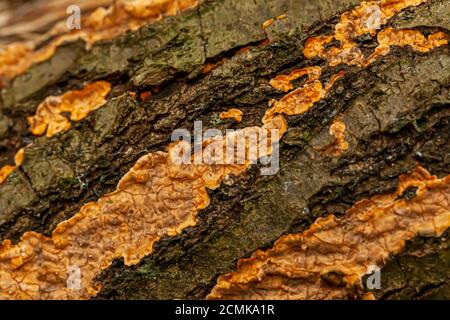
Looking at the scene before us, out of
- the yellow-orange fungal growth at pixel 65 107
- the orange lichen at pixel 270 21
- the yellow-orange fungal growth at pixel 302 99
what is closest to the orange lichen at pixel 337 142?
the yellow-orange fungal growth at pixel 302 99

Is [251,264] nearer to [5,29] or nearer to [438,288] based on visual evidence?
[438,288]

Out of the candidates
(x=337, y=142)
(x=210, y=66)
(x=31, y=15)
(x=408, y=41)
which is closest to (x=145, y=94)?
(x=210, y=66)

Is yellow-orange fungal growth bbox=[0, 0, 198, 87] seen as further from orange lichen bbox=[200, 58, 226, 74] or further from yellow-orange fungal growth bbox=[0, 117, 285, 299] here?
yellow-orange fungal growth bbox=[0, 117, 285, 299]

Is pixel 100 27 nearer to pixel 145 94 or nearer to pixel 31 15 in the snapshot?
pixel 145 94

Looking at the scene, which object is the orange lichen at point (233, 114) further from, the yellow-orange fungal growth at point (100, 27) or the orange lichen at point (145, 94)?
the yellow-orange fungal growth at point (100, 27)

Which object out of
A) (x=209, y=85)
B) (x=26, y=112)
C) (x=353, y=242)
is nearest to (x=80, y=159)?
(x=26, y=112)
